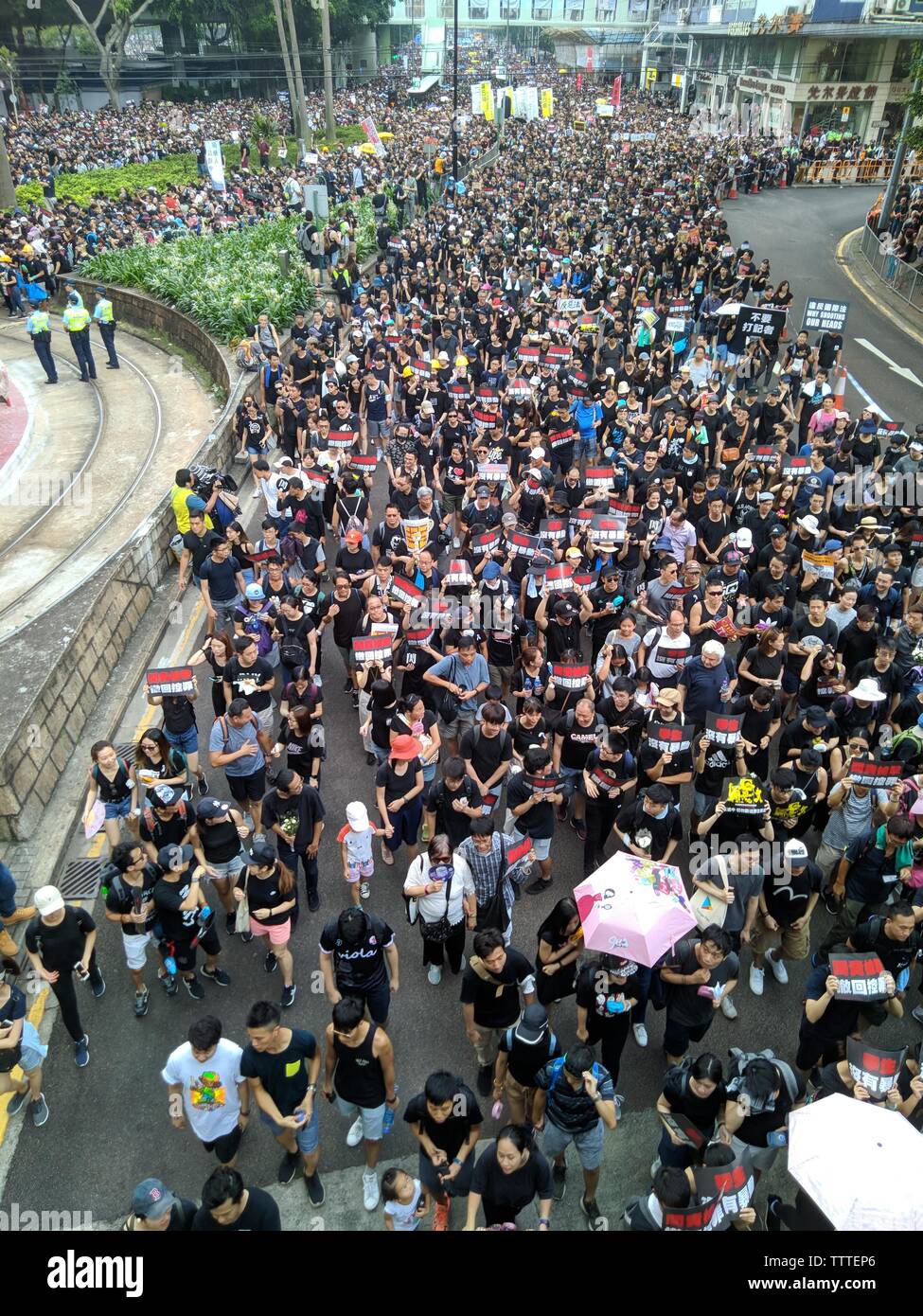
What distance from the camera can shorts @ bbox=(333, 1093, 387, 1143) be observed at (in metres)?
5.41

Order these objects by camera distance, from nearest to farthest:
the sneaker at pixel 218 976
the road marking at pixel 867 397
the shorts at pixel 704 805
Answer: the sneaker at pixel 218 976, the shorts at pixel 704 805, the road marking at pixel 867 397

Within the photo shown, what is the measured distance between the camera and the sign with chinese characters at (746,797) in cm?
692

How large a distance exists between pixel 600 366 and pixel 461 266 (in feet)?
32.9

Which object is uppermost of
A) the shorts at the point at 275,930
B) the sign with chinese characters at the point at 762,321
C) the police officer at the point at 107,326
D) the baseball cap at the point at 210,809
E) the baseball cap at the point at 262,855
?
the baseball cap at the point at 262,855

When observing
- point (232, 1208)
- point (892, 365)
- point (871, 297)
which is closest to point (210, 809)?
point (232, 1208)

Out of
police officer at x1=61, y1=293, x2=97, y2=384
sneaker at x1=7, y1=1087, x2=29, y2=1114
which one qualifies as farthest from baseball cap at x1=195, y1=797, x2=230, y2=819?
police officer at x1=61, y1=293, x2=97, y2=384

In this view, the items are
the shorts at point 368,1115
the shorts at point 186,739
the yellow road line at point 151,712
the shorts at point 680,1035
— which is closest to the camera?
the shorts at point 368,1115

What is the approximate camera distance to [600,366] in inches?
653

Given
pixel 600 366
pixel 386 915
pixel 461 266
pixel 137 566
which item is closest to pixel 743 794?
pixel 386 915

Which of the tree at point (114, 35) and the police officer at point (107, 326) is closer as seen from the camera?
the police officer at point (107, 326)

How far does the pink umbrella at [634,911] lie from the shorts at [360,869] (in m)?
1.88

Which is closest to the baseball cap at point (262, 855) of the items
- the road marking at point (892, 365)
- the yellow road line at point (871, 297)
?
the road marking at point (892, 365)

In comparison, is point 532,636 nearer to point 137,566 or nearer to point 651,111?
point 137,566

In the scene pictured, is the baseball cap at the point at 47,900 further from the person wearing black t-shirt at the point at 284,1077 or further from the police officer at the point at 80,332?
the police officer at the point at 80,332
